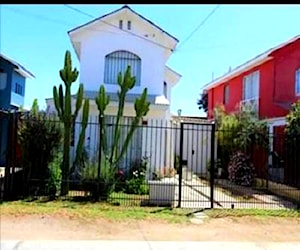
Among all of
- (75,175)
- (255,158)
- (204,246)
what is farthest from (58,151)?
(255,158)

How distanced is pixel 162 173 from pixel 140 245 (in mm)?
7949

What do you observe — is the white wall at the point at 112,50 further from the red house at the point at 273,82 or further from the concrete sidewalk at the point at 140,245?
the concrete sidewalk at the point at 140,245

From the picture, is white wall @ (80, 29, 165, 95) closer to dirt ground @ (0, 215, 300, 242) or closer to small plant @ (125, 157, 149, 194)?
small plant @ (125, 157, 149, 194)

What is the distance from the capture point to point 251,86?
2111 cm

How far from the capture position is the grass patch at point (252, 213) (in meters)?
10.6

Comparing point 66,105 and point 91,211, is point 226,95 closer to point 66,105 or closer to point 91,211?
point 66,105

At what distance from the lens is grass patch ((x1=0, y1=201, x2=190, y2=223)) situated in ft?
31.4

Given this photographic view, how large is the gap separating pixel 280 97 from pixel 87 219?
1104 cm

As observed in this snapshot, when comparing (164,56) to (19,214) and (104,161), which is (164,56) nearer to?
(104,161)

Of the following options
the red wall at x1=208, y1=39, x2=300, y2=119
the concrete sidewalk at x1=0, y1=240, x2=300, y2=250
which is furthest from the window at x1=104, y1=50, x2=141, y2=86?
the concrete sidewalk at x1=0, y1=240, x2=300, y2=250

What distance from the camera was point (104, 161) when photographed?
1240 cm

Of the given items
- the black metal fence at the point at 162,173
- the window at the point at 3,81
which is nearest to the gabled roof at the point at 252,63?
the black metal fence at the point at 162,173

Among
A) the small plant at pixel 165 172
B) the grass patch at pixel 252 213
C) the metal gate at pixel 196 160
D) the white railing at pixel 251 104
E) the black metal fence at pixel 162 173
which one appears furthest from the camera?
the white railing at pixel 251 104

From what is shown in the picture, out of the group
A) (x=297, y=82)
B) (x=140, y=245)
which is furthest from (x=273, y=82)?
(x=140, y=245)
